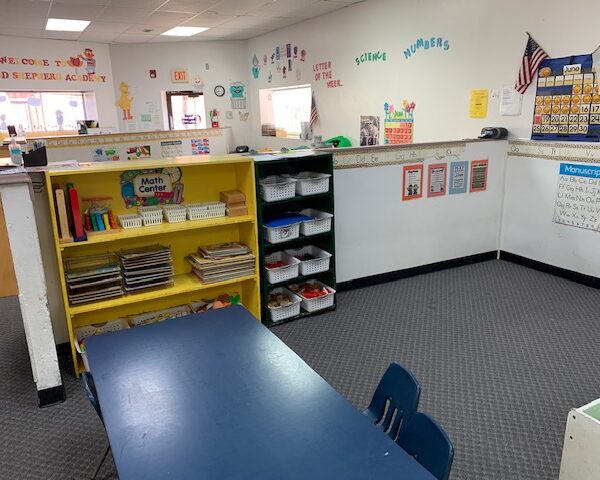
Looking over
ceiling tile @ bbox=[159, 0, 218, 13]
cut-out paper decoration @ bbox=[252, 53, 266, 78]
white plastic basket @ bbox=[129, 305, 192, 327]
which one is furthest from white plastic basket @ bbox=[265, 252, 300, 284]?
cut-out paper decoration @ bbox=[252, 53, 266, 78]

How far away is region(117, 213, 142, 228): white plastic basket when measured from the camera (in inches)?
122

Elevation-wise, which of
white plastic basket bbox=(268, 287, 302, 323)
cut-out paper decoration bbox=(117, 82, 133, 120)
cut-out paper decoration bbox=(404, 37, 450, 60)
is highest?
cut-out paper decoration bbox=(404, 37, 450, 60)

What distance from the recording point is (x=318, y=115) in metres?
7.47

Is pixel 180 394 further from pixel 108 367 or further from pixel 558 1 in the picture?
pixel 558 1

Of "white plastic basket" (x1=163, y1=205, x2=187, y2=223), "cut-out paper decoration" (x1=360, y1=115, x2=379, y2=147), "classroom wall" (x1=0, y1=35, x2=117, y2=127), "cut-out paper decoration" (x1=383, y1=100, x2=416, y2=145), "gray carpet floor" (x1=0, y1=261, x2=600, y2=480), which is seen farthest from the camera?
"classroom wall" (x1=0, y1=35, x2=117, y2=127)

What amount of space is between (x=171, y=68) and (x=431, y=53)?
215 inches

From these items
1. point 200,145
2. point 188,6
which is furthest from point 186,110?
point 188,6

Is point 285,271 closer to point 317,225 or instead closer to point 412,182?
point 317,225

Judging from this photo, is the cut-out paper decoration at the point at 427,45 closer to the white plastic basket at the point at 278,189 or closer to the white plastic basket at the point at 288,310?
the white plastic basket at the point at 278,189

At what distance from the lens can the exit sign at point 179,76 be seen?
906 cm

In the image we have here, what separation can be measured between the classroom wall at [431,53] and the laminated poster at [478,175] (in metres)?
0.42

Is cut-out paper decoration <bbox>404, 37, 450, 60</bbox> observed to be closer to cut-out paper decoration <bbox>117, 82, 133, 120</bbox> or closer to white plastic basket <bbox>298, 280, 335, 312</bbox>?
white plastic basket <bbox>298, 280, 335, 312</bbox>

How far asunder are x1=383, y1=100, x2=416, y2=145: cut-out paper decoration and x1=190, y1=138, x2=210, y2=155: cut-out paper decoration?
2.86 metres

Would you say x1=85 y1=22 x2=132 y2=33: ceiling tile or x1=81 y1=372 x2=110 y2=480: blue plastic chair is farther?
x1=85 y1=22 x2=132 y2=33: ceiling tile
